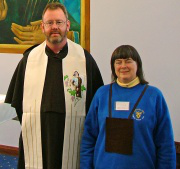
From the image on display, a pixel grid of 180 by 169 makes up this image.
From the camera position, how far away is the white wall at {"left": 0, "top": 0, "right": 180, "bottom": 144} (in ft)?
9.45

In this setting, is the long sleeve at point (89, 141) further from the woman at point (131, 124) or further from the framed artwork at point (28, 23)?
the framed artwork at point (28, 23)

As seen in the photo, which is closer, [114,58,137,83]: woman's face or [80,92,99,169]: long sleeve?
[114,58,137,83]: woman's face

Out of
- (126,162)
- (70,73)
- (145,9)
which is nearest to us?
(126,162)

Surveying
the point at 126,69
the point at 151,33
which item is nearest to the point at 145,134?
the point at 126,69

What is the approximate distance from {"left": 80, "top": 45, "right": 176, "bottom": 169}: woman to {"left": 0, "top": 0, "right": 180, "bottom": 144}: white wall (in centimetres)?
131

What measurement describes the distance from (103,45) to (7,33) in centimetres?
132

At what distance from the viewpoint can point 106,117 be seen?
5.56 feet

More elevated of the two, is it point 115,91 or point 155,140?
point 115,91

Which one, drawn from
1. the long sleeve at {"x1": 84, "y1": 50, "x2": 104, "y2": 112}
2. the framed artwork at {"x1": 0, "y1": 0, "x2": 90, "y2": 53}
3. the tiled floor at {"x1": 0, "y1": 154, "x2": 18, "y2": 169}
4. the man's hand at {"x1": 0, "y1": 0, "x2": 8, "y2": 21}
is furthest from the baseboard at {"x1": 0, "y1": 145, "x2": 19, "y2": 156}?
the long sleeve at {"x1": 84, "y1": 50, "x2": 104, "y2": 112}

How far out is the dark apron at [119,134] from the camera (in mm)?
1645

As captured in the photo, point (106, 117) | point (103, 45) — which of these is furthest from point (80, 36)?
point (106, 117)

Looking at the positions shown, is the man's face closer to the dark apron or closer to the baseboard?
the dark apron

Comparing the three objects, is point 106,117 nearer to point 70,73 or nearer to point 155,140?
point 155,140

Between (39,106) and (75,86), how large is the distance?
29 centimetres
